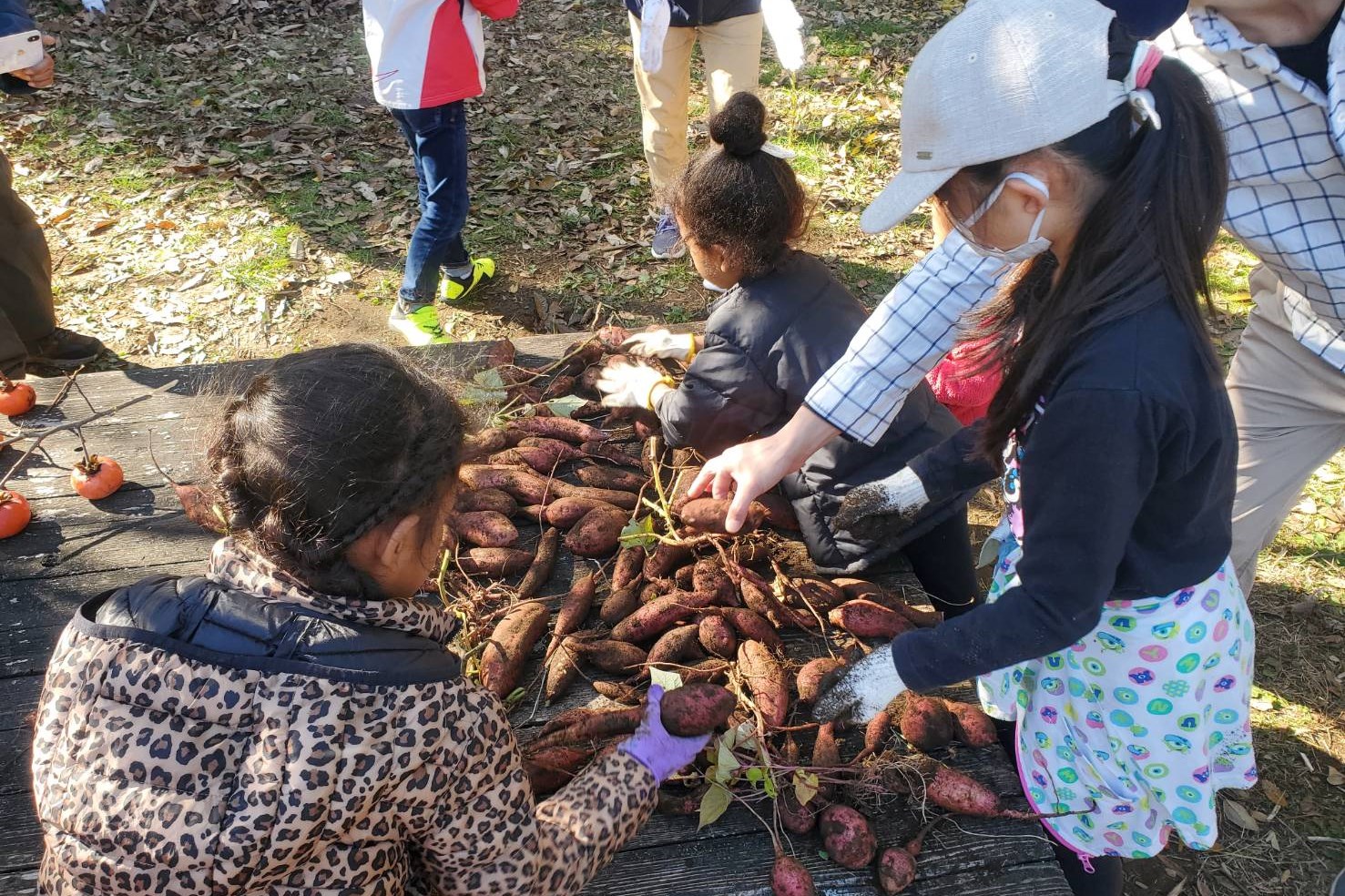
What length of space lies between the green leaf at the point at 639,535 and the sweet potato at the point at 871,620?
59 centimetres

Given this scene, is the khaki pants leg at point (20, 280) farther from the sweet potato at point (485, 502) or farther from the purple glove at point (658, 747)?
the purple glove at point (658, 747)

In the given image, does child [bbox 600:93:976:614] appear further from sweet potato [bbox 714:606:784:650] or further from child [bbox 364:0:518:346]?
child [bbox 364:0:518:346]

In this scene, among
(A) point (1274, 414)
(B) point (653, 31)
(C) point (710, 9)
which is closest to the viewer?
(A) point (1274, 414)

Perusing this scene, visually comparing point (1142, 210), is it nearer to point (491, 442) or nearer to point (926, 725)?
point (926, 725)

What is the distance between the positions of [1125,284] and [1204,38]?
1253 millimetres

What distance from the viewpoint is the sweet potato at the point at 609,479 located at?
2.89 meters

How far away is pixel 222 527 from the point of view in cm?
168

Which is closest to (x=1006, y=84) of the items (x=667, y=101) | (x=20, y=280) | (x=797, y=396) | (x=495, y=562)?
(x=797, y=396)

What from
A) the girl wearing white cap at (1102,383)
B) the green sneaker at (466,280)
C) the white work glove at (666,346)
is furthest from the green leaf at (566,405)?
the green sneaker at (466,280)

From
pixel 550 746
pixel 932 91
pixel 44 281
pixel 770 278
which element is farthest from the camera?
pixel 44 281

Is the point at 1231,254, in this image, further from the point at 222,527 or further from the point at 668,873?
the point at 222,527

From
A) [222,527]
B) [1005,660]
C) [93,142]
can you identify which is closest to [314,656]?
[222,527]

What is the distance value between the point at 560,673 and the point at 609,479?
79 cm

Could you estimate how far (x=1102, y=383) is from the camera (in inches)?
56.7
